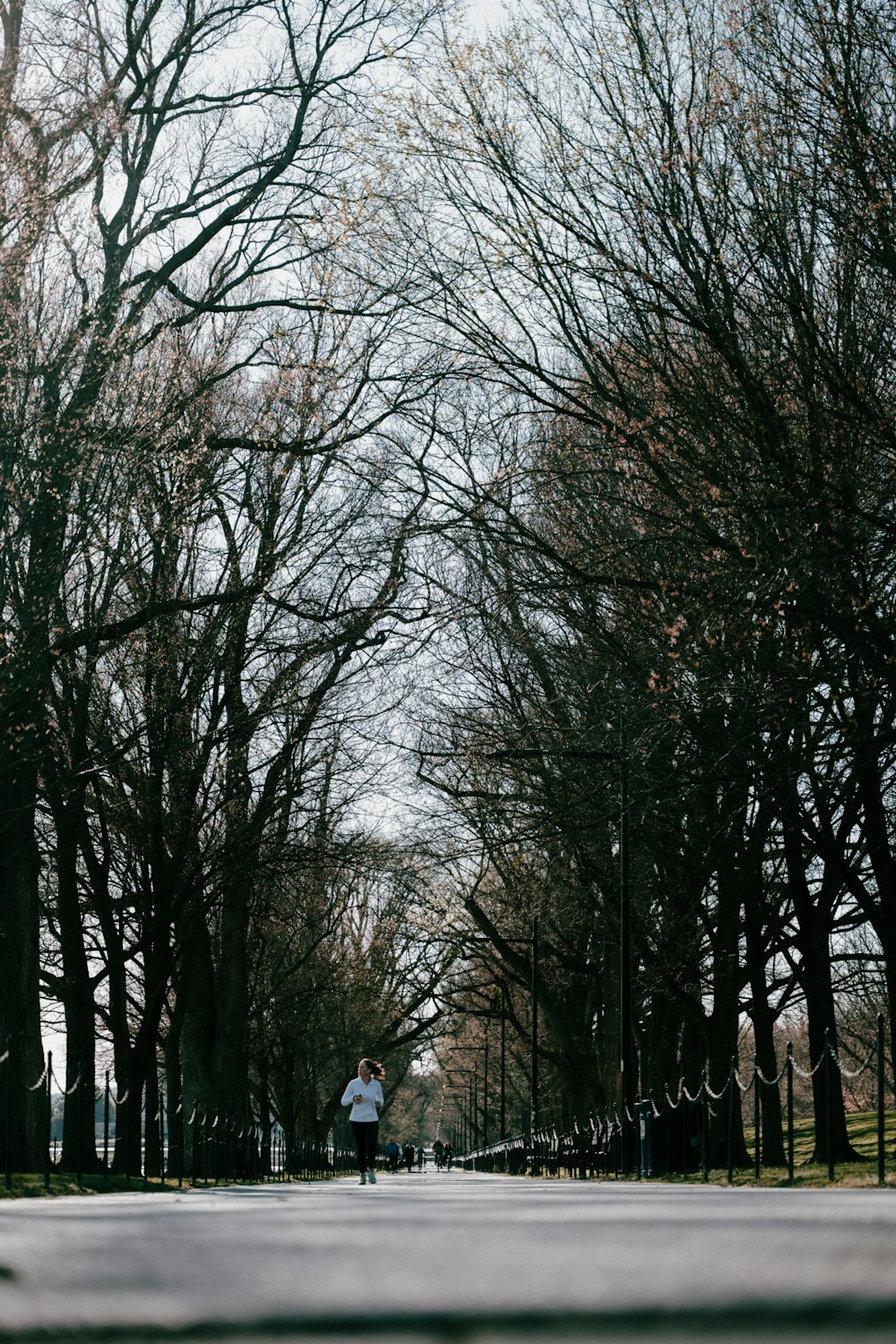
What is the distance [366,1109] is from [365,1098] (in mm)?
226

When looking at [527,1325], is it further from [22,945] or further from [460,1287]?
[22,945]

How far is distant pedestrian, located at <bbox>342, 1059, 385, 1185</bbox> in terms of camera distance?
19.7m

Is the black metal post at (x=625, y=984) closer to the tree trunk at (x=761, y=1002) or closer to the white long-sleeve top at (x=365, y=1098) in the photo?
the tree trunk at (x=761, y=1002)

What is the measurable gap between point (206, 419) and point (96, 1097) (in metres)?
9.52

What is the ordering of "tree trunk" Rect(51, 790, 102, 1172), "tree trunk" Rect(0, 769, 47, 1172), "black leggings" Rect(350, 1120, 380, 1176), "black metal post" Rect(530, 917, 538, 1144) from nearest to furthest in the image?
"tree trunk" Rect(0, 769, 47, 1172), "black leggings" Rect(350, 1120, 380, 1176), "tree trunk" Rect(51, 790, 102, 1172), "black metal post" Rect(530, 917, 538, 1144)

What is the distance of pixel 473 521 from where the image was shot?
17609 millimetres

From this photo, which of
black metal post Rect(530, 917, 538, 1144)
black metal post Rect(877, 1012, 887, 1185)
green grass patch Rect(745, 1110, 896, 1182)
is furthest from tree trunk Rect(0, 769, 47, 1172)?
black metal post Rect(530, 917, 538, 1144)

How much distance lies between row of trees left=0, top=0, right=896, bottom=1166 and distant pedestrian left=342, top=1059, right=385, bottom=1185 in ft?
12.3

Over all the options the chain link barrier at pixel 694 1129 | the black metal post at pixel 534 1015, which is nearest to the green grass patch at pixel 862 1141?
the chain link barrier at pixel 694 1129

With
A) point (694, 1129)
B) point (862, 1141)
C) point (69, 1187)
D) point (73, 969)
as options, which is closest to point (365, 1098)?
point (69, 1187)

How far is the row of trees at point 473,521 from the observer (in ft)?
47.1

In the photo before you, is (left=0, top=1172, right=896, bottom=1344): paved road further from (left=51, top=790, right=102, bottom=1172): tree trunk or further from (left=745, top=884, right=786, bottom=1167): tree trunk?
(left=745, top=884, right=786, bottom=1167): tree trunk

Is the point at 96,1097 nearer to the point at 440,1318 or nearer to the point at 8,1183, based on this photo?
the point at 8,1183

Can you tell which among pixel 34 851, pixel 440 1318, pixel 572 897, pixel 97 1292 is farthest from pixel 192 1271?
pixel 572 897
